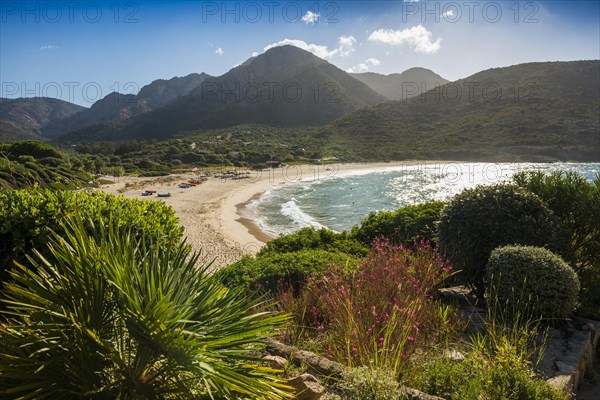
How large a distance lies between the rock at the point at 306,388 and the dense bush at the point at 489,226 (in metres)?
4.63

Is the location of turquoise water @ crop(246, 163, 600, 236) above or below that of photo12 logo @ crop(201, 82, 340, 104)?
below

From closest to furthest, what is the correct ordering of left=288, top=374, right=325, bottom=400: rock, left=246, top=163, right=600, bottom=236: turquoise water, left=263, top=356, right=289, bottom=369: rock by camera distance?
left=288, top=374, right=325, bottom=400: rock, left=263, top=356, right=289, bottom=369: rock, left=246, top=163, right=600, bottom=236: turquoise water

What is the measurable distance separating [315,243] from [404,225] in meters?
2.51

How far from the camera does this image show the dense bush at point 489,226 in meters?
6.88

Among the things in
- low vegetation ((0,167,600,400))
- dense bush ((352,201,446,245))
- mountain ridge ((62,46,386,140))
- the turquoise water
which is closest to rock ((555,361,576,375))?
low vegetation ((0,167,600,400))

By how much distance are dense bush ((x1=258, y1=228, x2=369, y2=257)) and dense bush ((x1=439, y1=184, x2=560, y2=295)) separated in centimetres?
286

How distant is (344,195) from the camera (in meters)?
40.3

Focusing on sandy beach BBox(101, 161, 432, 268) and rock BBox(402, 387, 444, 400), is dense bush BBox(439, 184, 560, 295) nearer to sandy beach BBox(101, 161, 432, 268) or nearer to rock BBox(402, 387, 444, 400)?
rock BBox(402, 387, 444, 400)

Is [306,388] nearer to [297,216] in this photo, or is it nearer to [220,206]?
[297,216]

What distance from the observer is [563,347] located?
5172 mm

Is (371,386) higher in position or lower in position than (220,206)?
higher

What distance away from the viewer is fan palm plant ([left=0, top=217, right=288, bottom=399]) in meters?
2.26

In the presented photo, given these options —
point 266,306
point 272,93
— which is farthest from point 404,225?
point 272,93

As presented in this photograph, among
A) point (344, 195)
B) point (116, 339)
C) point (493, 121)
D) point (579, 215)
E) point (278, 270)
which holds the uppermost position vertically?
point (493, 121)
